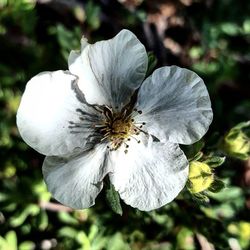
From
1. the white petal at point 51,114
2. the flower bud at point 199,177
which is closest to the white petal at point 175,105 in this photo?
the flower bud at point 199,177

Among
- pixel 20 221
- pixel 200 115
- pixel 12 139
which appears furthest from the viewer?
pixel 12 139

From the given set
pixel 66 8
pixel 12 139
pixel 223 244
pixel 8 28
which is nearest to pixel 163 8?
pixel 66 8

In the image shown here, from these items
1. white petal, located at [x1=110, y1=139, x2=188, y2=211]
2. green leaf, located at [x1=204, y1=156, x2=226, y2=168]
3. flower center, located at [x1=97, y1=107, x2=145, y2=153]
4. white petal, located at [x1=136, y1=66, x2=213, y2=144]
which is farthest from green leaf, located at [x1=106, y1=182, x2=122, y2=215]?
green leaf, located at [x1=204, y1=156, x2=226, y2=168]

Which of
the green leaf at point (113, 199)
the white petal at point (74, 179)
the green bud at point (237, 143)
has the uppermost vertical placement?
the white petal at point (74, 179)

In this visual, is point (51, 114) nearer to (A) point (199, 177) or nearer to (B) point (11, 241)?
(A) point (199, 177)

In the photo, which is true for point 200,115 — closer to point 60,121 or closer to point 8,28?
point 60,121

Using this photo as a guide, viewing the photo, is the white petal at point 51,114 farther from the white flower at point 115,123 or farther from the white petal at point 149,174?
the white petal at point 149,174

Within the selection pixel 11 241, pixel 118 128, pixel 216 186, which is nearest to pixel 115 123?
pixel 118 128
